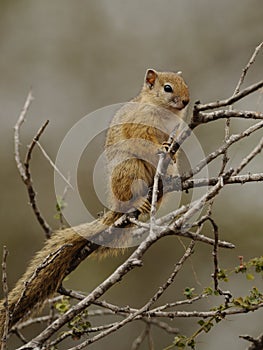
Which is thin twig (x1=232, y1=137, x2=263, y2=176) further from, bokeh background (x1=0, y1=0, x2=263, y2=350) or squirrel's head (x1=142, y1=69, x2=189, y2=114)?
bokeh background (x1=0, y1=0, x2=263, y2=350)

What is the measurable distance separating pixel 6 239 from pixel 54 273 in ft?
10.5

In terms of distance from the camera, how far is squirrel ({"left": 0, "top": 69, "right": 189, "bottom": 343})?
231 centimetres

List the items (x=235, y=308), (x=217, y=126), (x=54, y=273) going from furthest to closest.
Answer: (x=217, y=126) → (x=54, y=273) → (x=235, y=308)

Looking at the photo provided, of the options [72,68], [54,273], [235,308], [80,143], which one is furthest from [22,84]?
[235,308]

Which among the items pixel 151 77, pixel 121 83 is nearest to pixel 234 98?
pixel 151 77

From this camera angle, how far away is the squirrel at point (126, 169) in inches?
90.9

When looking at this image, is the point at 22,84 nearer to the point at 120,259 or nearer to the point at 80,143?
the point at 120,259

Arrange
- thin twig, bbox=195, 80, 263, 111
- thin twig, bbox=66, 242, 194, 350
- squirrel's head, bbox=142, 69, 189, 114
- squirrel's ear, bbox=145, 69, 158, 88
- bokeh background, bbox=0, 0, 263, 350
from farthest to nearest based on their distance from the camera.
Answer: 1. bokeh background, bbox=0, 0, 263, 350
2. squirrel's ear, bbox=145, 69, 158, 88
3. squirrel's head, bbox=142, 69, 189, 114
4. thin twig, bbox=66, 242, 194, 350
5. thin twig, bbox=195, 80, 263, 111

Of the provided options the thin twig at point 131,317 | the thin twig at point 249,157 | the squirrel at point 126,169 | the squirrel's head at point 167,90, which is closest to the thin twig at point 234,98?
the thin twig at point 249,157

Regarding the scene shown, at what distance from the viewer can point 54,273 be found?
2.32 metres

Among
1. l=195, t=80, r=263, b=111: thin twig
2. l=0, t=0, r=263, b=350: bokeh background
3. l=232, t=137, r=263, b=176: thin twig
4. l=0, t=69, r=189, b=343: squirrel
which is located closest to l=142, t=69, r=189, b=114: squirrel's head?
l=0, t=69, r=189, b=343: squirrel

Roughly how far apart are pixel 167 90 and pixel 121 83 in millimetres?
4028

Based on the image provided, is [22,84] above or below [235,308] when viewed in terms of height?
above

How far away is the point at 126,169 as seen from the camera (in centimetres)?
272
